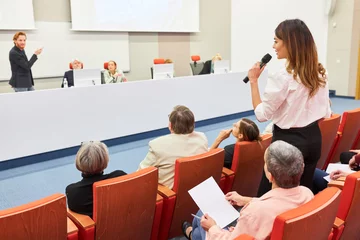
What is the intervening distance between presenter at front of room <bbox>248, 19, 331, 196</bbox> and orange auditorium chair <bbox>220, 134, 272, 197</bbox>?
47cm

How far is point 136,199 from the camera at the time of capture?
1.75 m

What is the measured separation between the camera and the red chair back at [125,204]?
5.38 feet

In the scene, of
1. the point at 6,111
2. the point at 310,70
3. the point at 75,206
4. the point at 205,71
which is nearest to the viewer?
the point at 310,70

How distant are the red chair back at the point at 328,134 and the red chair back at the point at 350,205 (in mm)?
1071

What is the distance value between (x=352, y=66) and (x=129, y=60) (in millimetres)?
5000

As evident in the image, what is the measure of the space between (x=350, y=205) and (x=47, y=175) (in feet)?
9.99

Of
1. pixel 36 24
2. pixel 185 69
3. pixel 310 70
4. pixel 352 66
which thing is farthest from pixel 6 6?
pixel 352 66

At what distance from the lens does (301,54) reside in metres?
1.68

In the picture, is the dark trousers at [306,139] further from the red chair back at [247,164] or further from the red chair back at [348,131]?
the red chair back at [348,131]

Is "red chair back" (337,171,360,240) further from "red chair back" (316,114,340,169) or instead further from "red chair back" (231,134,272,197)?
"red chair back" (316,114,340,169)

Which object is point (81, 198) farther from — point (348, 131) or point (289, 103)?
point (348, 131)

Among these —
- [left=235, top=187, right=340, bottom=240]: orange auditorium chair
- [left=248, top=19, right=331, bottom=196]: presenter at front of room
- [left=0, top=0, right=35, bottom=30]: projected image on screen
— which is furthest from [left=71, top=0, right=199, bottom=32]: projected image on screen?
[left=235, top=187, right=340, bottom=240]: orange auditorium chair

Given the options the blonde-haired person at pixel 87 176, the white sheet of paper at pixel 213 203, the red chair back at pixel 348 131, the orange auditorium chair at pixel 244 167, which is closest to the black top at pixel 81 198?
the blonde-haired person at pixel 87 176

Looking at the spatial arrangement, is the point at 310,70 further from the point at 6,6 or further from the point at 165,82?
the point at 6,6
